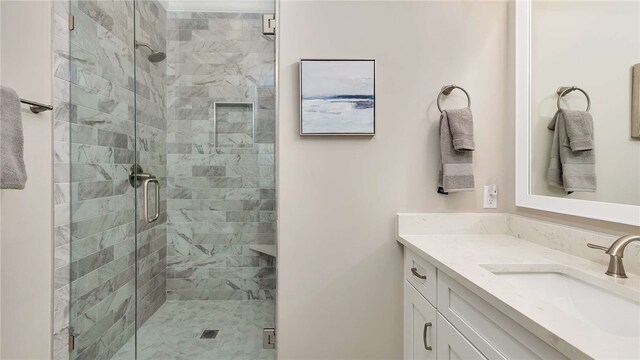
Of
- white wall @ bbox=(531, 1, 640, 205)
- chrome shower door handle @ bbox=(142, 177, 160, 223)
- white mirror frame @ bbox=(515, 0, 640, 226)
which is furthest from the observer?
chrome shower door handle @ bbox=(142, 177, 160, 223)

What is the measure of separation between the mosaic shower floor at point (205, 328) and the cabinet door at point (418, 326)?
70 cm

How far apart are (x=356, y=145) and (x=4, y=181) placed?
54.9 inches

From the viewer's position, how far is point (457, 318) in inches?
37.8

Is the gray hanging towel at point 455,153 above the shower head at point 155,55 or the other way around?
the other way around

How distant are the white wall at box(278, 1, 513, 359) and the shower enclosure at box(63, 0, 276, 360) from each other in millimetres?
139

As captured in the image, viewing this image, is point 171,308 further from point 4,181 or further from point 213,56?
point 213,56

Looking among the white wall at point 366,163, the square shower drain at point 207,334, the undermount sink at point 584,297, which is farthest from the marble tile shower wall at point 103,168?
the undermount sink at point 584,297

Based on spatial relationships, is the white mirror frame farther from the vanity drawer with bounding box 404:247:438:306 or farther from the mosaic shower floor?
the mosaic shower floor

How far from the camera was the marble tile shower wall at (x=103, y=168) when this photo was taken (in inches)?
55.7

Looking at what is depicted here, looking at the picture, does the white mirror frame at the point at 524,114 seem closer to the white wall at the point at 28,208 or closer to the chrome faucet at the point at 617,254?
the chrome faucet at the point at 617,254

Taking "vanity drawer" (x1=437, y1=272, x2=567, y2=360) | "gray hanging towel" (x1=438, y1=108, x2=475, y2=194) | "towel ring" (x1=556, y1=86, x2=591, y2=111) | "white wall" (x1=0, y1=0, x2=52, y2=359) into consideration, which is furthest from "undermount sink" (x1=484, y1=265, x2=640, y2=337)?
"white wall" (x1=0, y1=0, x2=52, y2=359)

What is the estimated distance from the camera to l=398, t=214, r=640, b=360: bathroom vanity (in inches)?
24.7

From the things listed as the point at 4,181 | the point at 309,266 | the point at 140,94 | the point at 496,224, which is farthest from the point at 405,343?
the point at 140,94

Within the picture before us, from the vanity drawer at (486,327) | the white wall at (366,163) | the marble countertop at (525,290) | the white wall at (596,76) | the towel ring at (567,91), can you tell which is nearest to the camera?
the marble countertop at (525,290)
